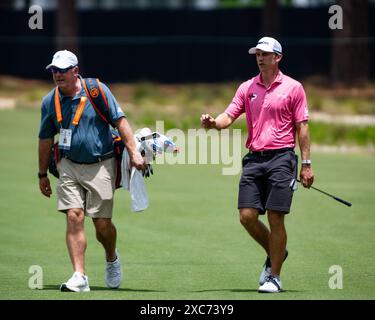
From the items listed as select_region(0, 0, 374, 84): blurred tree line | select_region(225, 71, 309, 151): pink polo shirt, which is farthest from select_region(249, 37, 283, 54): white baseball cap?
select_region(0, 0, 374, 84): blurred tree line

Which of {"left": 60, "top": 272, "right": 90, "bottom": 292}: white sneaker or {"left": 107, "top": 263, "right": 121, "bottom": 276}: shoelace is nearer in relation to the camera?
{"left": 60, "top": 272, "right": 90, "bottom": 292}: white sneaker

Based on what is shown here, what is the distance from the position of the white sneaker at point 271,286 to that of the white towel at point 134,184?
49.1 inches

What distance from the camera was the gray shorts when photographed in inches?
404

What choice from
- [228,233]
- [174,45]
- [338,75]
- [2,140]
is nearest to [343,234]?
[228,233]

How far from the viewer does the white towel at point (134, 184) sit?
10312 millimetres

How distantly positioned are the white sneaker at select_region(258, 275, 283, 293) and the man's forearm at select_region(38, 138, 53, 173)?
2210 mm

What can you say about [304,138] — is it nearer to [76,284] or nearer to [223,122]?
[223,122]

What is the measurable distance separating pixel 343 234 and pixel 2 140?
13.9 meters

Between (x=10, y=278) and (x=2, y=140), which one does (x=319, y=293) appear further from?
(x=2, y=140)

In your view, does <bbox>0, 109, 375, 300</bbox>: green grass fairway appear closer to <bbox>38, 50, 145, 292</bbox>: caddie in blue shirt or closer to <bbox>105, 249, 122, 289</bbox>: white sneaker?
<bbox>105, 249, 122, 289</bbox>: white sneaker

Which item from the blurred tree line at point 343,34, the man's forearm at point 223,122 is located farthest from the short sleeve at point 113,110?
the blurred tree line at point 343,34

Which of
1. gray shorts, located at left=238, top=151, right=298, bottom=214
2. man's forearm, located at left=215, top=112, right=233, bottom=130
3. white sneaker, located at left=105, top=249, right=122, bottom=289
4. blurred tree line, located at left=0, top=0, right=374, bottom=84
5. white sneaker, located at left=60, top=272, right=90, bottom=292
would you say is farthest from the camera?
blurred tree line, located at left=0, top=0, right=374, bottom=84

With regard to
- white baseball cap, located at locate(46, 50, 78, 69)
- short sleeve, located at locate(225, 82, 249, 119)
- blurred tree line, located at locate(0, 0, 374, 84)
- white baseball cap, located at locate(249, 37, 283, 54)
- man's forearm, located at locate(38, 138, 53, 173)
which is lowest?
man's forearm, located at locate(38, 138, 53, 173)
